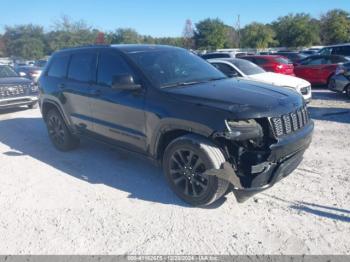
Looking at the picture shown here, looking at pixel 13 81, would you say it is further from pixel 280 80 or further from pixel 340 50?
pixel 340 50

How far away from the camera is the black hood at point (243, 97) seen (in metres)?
3.34

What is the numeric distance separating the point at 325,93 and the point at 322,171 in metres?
8.23

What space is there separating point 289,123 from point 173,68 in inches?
69.4

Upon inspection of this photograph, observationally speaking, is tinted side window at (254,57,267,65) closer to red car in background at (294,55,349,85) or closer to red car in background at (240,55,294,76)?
red car in background at (240,55,294,76)

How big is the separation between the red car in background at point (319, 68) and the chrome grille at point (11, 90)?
10965 millimetres

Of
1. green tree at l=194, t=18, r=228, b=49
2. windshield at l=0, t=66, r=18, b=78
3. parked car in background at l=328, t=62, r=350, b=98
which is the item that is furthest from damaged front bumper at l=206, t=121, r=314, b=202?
green tree at l=194, t=18, r=228, b=49

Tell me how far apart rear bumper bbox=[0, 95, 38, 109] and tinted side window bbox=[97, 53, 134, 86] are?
6.47 meters

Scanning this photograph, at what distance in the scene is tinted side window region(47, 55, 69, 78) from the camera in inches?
222

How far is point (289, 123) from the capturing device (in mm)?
3543

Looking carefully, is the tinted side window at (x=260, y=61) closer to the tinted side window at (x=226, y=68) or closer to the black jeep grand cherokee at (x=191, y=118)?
the tinted side window at (x=226, y=68)

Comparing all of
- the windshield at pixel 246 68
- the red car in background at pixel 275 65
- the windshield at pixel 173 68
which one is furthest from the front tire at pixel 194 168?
the red car in background at pixel 275 65

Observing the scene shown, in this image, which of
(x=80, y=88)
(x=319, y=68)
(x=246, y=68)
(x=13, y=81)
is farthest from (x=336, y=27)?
(x=80, y=88)

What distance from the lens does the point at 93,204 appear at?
13.0 feet

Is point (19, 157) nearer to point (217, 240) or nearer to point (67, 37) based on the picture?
point (217, 240)
